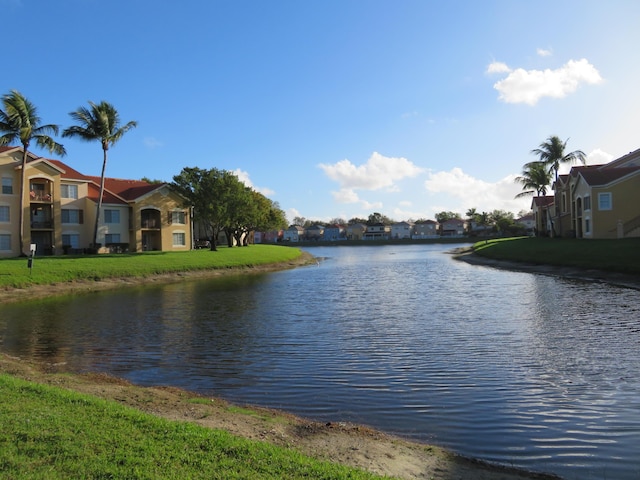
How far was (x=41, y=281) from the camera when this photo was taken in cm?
3297

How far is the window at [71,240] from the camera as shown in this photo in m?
54.5

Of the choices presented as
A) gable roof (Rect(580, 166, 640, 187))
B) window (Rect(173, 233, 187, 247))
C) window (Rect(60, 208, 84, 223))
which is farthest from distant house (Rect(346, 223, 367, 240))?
window (Rect(60, 208, 84, 223))

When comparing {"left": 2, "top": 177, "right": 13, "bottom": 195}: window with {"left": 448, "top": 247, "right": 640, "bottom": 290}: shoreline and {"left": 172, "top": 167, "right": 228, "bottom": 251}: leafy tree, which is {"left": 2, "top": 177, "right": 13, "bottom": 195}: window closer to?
{"left": 172, "top": 167, "right": 228, "bottom": 251}: leafy tree

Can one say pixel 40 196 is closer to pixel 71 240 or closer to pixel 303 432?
pixel 71 240

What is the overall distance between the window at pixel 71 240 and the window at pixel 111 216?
3760 mm

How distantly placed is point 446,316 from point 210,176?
46699 millimetres

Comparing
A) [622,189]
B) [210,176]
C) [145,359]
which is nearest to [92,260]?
[210,176]

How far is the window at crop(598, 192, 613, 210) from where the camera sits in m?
52.8

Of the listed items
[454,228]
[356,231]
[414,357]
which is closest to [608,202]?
[414,357]

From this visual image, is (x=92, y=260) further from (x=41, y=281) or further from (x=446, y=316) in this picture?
(x=446, y=316)

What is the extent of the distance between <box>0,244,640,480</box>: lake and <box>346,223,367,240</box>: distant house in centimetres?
16399

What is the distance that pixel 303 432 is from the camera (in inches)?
306

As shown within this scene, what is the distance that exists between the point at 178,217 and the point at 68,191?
13754 millimetres

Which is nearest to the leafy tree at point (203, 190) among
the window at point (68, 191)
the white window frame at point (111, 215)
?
the white window frame at point (111, 215)
